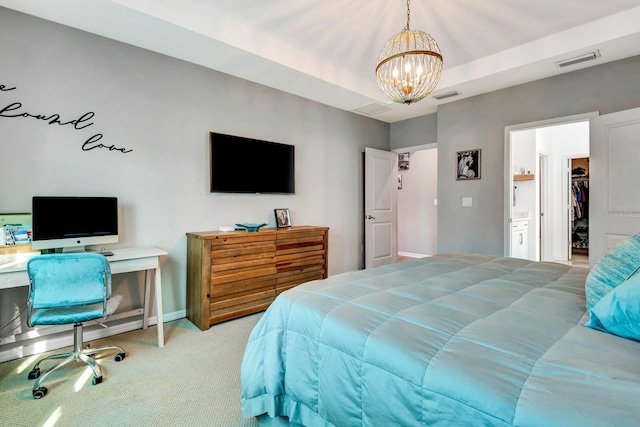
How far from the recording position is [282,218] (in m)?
3.89

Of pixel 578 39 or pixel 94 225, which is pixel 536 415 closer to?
pixel 94 225

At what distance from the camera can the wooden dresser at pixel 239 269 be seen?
289 centimetres

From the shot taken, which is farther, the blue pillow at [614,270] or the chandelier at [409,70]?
the chandelier at [409,70]

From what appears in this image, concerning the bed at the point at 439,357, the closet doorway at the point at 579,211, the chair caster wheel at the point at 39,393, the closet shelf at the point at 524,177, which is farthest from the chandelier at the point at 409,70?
the closet doorway at the point at 579,211

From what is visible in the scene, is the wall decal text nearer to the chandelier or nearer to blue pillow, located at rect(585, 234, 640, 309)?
the chandelier

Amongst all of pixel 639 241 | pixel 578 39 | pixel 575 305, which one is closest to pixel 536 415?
pixel 575 305

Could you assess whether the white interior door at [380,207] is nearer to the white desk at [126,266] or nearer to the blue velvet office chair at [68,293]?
the white desk at [126,266]

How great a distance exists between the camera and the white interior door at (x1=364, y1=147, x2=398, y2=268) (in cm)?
495

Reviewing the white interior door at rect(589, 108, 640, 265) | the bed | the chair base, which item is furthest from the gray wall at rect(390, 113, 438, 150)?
the chair base

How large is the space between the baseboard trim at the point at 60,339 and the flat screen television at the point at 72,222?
27.8 inches

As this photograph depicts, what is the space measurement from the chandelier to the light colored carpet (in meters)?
2.36

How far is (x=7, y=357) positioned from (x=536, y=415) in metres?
3.28

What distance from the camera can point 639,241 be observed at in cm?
126

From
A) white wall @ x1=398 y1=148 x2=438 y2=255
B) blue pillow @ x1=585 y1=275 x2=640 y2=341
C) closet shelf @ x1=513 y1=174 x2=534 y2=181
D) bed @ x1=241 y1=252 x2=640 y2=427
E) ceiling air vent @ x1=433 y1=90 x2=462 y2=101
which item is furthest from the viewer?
white wall @ x1=398 y1=148 x2=438 y2=255
